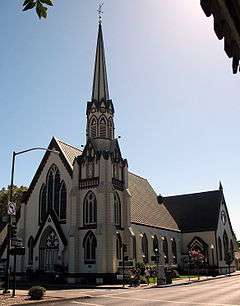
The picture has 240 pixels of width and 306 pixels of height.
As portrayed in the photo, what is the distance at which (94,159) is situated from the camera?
46812 mm

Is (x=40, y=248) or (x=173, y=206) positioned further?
(x=173, y=206)

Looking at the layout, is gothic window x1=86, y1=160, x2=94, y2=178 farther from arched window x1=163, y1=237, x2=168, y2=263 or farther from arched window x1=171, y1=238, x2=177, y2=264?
arched window x1=171, y1=238, x2=177, y2=264

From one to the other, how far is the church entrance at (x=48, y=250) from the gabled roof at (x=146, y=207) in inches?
365

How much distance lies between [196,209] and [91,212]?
96.1 feet

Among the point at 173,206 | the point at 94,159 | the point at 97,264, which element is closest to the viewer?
the point at 97,264

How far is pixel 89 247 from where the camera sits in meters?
44.4

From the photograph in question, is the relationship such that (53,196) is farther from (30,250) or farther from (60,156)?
(30,250)

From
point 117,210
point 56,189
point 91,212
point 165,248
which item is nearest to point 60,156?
point 56,189

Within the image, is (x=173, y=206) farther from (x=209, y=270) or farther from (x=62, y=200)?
(x=62, y=200)

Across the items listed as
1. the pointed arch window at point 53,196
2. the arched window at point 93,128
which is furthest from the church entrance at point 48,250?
the arched window at point 93,128

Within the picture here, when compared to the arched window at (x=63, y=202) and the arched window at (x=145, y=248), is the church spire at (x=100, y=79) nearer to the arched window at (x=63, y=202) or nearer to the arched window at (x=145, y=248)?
the arched window at (x=63, y=202)

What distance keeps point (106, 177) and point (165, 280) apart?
1238 cm

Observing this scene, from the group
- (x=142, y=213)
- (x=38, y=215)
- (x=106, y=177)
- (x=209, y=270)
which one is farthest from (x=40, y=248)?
(x=209, y=270)

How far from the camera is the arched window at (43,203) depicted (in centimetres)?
4884
